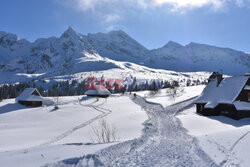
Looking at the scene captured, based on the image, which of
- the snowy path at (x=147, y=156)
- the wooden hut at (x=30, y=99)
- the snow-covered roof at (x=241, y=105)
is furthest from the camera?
the wooden hut at (x=30, y=99)

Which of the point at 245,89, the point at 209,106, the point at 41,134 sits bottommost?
the point at 41,134

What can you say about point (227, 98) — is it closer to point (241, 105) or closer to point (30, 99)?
point (241, 105)

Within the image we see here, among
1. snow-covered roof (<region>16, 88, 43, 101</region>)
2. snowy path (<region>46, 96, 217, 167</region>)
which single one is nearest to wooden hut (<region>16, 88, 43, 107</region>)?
snow-covered roof (<region>16, 88, 43, 101</region>)

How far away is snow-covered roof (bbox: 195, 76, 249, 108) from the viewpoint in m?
31.2

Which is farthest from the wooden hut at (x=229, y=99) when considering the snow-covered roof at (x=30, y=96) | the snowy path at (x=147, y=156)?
the snow-covered roof at (x=30, y=96)

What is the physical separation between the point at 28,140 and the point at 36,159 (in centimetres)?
1565

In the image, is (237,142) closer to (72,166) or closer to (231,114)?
(72,166)

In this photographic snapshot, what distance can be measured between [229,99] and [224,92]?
9.57 feet

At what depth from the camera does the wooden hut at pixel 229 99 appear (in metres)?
29.8

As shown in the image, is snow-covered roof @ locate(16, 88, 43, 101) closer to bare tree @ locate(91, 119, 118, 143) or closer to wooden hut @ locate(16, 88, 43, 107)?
wooden hut @ locate(16, 88, 43, 107)

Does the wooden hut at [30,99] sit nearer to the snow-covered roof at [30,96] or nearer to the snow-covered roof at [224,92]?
the snow-covered roof at [30,96]

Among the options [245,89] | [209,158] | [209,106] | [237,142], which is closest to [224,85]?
[245,89]

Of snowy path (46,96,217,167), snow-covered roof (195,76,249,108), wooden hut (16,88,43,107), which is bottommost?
wooden hut (16,88,43,107)

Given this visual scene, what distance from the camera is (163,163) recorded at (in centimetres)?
750
